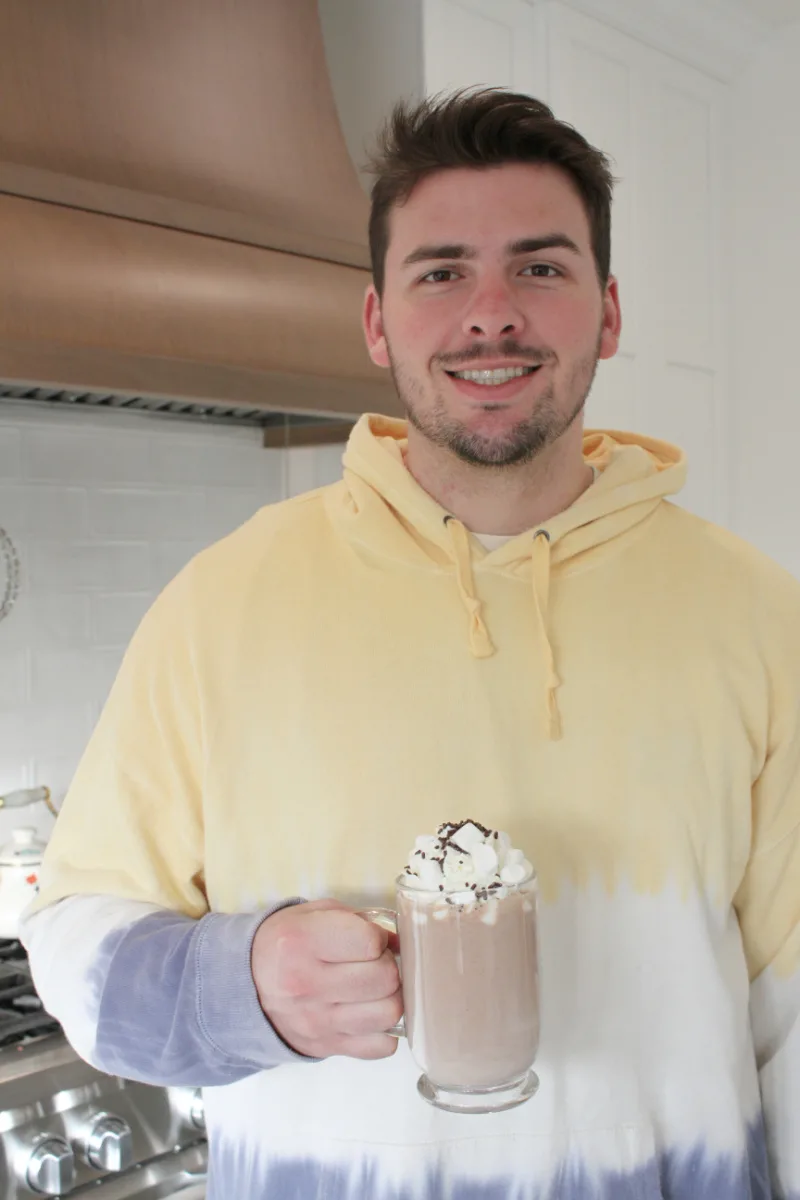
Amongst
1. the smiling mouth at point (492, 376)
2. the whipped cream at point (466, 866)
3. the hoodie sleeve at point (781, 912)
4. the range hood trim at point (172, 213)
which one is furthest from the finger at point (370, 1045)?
the range hood trim at point (172, 213)

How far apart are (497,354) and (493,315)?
3 centimetres

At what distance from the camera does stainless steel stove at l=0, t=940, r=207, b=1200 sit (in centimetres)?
152

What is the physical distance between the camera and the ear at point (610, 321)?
120cm

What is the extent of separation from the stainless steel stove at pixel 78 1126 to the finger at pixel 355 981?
84cm

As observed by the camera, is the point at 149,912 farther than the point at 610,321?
No

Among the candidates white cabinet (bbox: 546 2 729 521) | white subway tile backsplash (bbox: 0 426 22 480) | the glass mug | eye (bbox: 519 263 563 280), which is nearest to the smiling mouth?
eye (bbox: 519 263 563 280)

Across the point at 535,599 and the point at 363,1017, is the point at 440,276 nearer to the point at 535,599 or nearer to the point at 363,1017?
the point at 535,599

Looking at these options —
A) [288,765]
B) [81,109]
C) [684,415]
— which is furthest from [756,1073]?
[684,415]

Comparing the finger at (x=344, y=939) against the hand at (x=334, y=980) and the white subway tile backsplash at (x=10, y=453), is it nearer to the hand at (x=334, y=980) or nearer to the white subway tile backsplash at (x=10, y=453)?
the hand at (x=334, y=980)

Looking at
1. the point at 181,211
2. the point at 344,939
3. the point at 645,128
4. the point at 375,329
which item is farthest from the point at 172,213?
the point at 645,128

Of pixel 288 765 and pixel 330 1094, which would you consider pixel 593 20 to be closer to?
pixel 288 765

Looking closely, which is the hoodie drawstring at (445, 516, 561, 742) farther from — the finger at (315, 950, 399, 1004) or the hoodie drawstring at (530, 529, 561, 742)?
the finger at (315, 950, 399, 1004)

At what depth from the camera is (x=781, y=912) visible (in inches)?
44.2

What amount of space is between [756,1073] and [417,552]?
57cm
